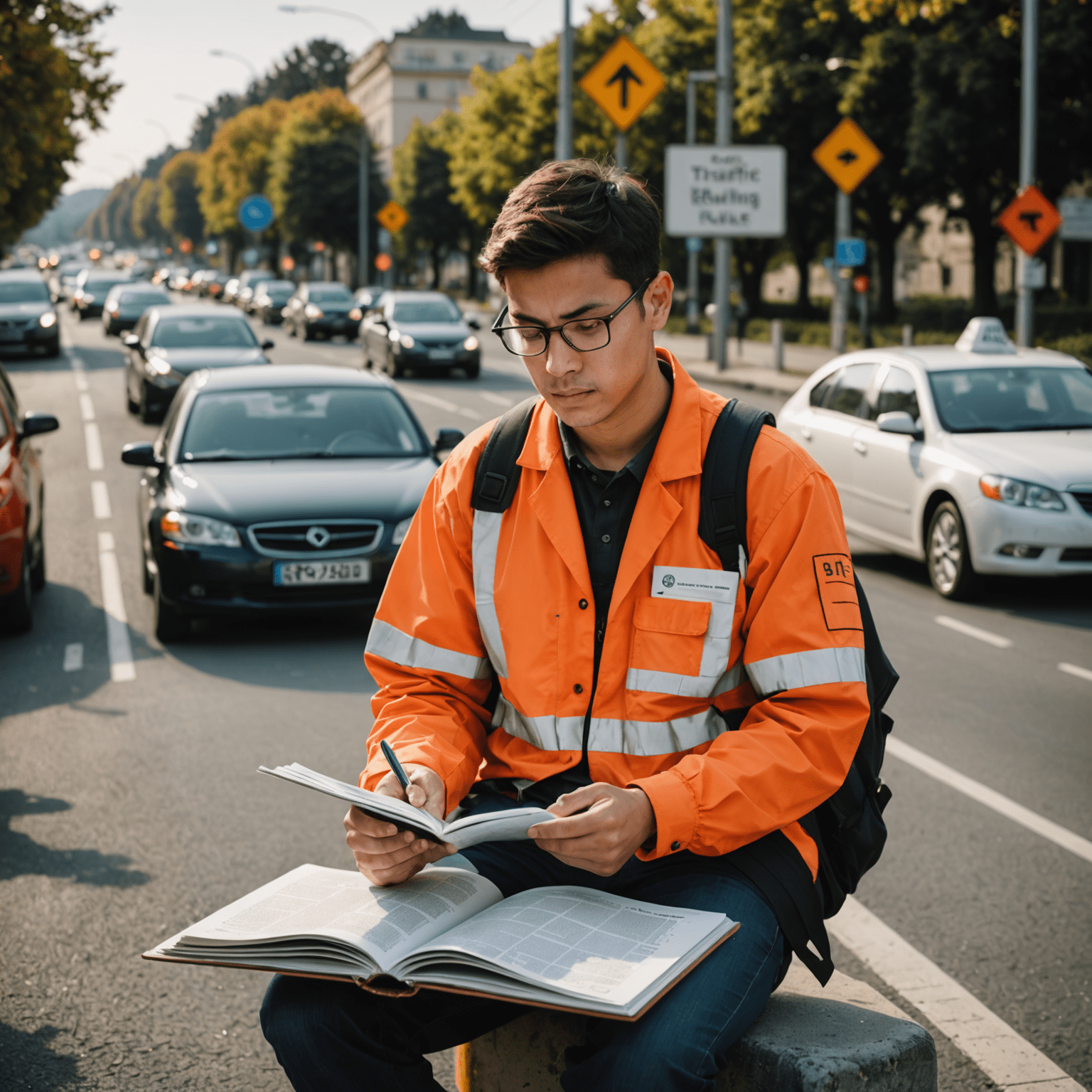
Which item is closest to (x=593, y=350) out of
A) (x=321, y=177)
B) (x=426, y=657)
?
(x=426, y=657)

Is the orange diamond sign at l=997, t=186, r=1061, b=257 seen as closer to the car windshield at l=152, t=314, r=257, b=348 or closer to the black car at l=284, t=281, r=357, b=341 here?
the car windshield at l=152, t=314, r=257, b=348

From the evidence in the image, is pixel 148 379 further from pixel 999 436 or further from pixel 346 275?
pixel 346 275

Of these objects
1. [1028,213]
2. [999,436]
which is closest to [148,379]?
[1028,213]

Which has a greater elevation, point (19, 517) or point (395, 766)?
point (395, 766)

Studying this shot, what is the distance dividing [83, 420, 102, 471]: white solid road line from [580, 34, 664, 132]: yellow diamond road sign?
9.17 meters

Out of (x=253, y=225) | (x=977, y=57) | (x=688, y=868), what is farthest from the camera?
(x=253, y=225)

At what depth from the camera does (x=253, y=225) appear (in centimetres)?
5247

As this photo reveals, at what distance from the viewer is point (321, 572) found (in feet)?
27.2

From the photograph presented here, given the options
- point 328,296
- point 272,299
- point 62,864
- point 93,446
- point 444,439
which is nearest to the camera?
point 62,864

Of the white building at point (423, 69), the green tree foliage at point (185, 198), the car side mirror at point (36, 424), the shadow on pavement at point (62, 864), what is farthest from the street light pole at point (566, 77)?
the green tree foliage at point (185, 198)

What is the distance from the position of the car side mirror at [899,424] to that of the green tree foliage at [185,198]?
521 ft

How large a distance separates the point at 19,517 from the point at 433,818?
6601 mm

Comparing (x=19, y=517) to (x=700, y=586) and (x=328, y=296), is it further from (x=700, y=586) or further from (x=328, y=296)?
A: (x=328, y=296)

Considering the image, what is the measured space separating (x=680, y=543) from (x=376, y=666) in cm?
68
